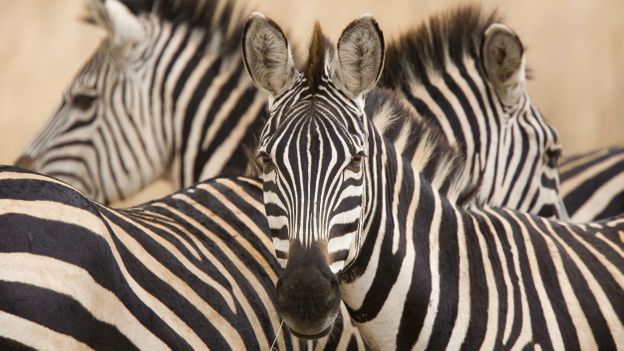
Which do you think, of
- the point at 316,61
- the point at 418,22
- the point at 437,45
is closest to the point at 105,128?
the point at 437,45

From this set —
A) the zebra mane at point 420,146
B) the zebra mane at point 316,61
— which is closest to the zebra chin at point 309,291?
the zebra mane at point 316,61

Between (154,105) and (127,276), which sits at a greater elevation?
(154,105)

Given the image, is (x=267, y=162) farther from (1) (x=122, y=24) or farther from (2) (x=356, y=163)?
(1) (x=122, y=24)

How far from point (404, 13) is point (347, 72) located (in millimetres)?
10559

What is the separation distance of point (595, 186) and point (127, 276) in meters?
6.07

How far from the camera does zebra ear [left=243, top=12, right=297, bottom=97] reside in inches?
196

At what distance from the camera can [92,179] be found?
820cm

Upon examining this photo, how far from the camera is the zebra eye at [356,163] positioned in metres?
4.64

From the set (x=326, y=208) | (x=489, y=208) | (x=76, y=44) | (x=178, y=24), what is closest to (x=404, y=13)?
(x=76, y=44)

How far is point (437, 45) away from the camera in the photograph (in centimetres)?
789

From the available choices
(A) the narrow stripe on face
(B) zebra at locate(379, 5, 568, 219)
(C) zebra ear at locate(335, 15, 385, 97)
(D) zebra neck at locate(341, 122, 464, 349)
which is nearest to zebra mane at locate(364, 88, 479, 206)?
(D) zebra neck at locate(341, 122, 464, 349)

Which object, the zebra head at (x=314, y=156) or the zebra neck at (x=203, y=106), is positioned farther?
the zebra neck at (x=203, y=106)

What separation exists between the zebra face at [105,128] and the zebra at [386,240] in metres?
2.99

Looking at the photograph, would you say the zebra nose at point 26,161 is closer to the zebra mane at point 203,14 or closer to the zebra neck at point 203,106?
the zebra neck at point 203,106
